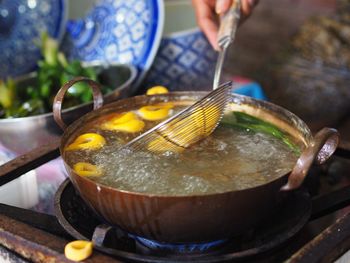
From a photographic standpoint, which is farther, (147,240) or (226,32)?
(226,32)

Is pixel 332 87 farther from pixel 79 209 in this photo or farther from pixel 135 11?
pixel 79 209

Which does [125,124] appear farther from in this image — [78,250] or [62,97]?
[78,250]

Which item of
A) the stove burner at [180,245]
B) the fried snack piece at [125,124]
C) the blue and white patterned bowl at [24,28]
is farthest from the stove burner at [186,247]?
the blue and white patterned bowl at [24,28]

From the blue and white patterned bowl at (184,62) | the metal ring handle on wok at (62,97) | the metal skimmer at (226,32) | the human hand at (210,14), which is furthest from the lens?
the blue and white patterned bowl at (184,62)

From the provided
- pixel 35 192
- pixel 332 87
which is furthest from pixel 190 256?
pixel 332 87

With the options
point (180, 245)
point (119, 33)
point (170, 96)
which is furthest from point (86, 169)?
point (119, 33)

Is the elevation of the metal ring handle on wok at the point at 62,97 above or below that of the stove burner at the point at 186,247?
above

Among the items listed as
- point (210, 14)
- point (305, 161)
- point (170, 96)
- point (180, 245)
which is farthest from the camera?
point (210, 14)

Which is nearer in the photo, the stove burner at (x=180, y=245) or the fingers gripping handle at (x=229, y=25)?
the stove burner at (x=180, y=245)

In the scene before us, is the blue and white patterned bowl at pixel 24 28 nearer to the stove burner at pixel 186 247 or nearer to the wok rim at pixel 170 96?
the wok rim at pixel 170 96
